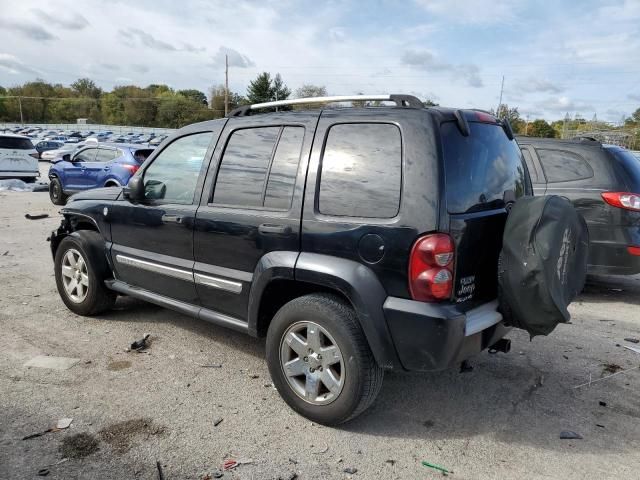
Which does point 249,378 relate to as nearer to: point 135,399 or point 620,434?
point 135,399

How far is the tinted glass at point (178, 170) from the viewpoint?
394 centimetres

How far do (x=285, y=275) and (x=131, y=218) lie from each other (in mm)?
1838

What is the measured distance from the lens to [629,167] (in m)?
5.77

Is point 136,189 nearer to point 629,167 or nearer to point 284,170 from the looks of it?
point 284,170

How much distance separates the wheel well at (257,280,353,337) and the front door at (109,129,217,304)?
69 cm

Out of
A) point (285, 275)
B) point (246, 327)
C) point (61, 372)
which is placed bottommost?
point (61, 372)

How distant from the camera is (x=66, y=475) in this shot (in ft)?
8.61

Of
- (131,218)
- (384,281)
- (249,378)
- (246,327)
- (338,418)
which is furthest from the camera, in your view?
(131,218)

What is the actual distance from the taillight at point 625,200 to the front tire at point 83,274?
538cm

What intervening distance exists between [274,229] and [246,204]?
1.27 feet

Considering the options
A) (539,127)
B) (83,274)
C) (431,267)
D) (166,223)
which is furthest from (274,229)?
(539,127)

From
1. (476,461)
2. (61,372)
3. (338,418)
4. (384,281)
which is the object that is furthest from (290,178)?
(61,372)

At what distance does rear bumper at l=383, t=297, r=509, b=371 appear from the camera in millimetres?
2703

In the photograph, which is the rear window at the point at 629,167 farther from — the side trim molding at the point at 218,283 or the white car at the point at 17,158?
the white car at the point at 17,158
